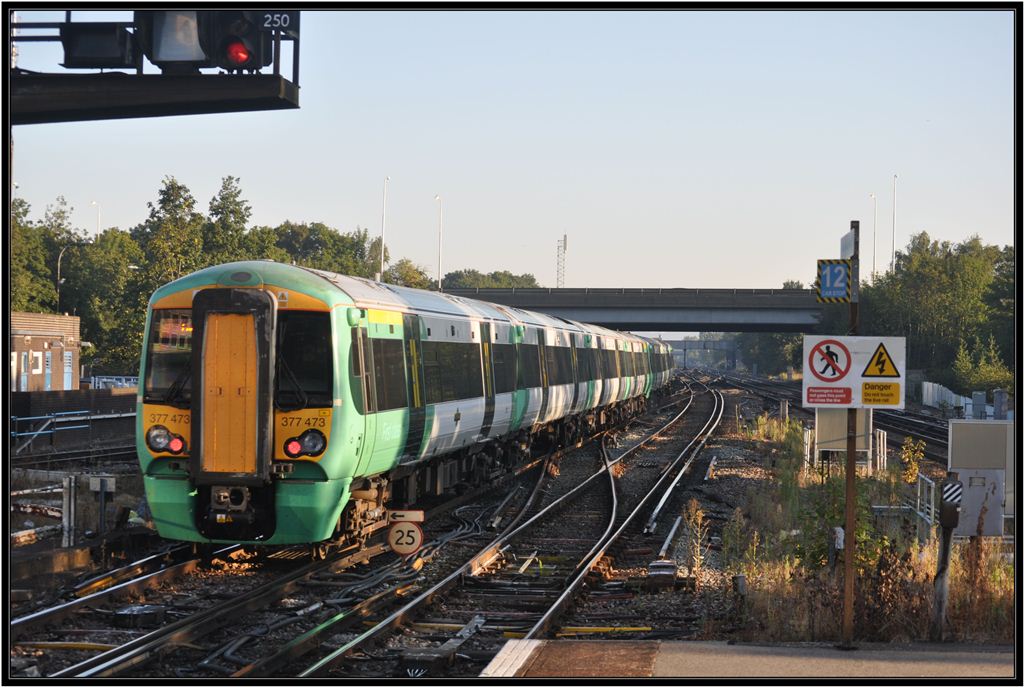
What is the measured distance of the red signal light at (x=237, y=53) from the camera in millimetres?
12453

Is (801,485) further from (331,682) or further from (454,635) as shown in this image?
(331,682)

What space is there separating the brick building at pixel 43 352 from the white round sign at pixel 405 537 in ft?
91.9

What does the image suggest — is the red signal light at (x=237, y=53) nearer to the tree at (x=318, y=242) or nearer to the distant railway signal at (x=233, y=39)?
the distant railway signal at (x=233, y=39)

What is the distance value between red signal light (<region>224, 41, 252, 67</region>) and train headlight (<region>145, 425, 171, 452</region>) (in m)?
3.72

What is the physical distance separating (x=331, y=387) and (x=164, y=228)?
30.1 m

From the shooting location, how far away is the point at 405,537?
12.4 metres

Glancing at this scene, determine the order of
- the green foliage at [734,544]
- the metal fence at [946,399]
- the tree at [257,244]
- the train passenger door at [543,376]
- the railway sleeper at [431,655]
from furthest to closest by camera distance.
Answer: the tree at [257,244], the metal fence at [946,399], the train passenger door at [543,376], the green foliage at [734,544], the railway sleeper at [431,655]

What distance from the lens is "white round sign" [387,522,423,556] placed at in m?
12.3

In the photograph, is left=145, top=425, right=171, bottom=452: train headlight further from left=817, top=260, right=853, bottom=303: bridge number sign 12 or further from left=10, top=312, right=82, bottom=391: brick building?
left=10, top=312, right=82, bottom=391: brick building

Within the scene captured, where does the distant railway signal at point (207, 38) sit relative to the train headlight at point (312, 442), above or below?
above

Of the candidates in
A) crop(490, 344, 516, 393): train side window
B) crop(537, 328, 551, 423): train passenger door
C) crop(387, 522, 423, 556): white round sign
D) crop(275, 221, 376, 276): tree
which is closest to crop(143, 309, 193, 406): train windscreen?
crop(387, 522, 423, 556): white round sign

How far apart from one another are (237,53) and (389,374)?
3.73 metres

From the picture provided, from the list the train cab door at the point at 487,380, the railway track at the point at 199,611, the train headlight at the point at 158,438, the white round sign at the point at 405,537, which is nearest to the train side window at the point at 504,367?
the train cab door at the point at 487,380

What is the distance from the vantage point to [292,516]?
11648 mm
